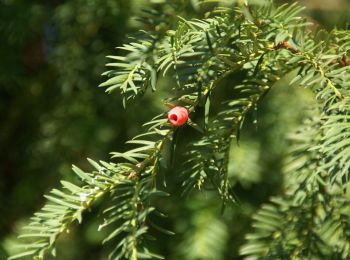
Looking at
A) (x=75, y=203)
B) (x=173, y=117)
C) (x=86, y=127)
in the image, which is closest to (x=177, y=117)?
(x=173, y=117)

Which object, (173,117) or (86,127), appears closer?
(173,117)

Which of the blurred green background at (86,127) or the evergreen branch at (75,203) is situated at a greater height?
the evergreen branch at (75,203)

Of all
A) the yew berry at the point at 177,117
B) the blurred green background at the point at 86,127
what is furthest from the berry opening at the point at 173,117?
the blurred green background at the point at 86,127

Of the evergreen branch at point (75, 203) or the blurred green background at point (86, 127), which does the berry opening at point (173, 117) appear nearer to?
the evergreen branch at point (75, 203)

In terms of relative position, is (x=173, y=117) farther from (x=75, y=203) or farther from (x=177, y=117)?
(x=75, y=203)

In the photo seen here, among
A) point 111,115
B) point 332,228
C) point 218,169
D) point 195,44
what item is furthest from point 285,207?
point 111,115

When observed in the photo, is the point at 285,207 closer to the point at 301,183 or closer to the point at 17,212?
the point at 301,183

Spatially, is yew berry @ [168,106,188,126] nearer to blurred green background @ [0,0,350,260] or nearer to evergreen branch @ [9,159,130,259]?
evergreen branch @ [9,159,130,259]
